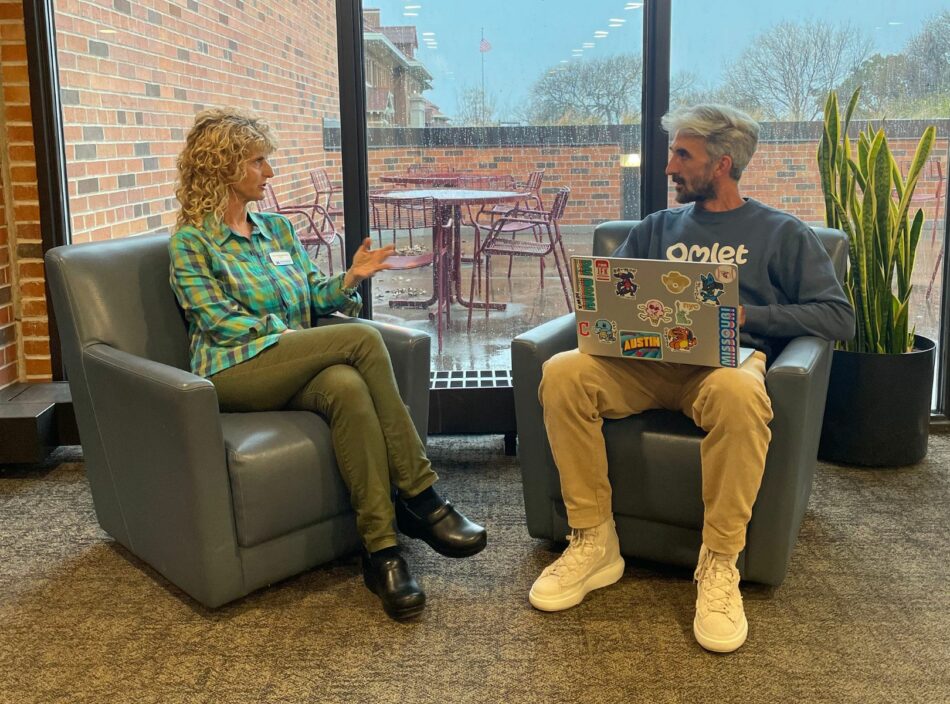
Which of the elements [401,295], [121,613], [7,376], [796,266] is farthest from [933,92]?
[7,376]

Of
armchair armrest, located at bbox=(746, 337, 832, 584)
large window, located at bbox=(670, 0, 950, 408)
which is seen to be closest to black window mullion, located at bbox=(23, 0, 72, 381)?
large window, located at bbox=(670, 0, 950, 408)

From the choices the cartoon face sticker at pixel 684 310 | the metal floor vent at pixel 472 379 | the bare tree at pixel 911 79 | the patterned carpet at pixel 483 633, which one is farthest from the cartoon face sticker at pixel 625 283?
the bare tree at pixel 911 79

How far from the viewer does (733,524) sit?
2.17 meters

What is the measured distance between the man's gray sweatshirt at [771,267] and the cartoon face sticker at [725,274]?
42 cm

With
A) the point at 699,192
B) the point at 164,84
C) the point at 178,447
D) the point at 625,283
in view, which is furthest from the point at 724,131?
the point at 164,84

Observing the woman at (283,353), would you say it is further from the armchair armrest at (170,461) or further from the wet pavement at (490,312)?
the wet pavement at (490,312)

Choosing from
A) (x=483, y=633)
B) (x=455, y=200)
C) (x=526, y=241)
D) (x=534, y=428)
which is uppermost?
(x=455, y=200)

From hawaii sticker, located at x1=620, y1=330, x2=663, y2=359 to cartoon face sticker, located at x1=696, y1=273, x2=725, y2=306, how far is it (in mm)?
157

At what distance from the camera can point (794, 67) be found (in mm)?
3422

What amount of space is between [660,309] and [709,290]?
132mm

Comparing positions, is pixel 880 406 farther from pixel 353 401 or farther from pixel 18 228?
pixel 18 228

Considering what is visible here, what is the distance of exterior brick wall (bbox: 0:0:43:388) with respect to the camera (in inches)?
132

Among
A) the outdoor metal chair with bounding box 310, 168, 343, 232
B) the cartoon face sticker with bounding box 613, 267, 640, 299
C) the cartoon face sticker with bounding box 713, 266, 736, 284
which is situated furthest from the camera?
the outdoor metal chair with bounding box 310, 168, 343, 232

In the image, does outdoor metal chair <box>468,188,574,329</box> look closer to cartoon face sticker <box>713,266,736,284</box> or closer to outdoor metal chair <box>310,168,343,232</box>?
outdoor metal chair <box>310,168,343,232</box>
